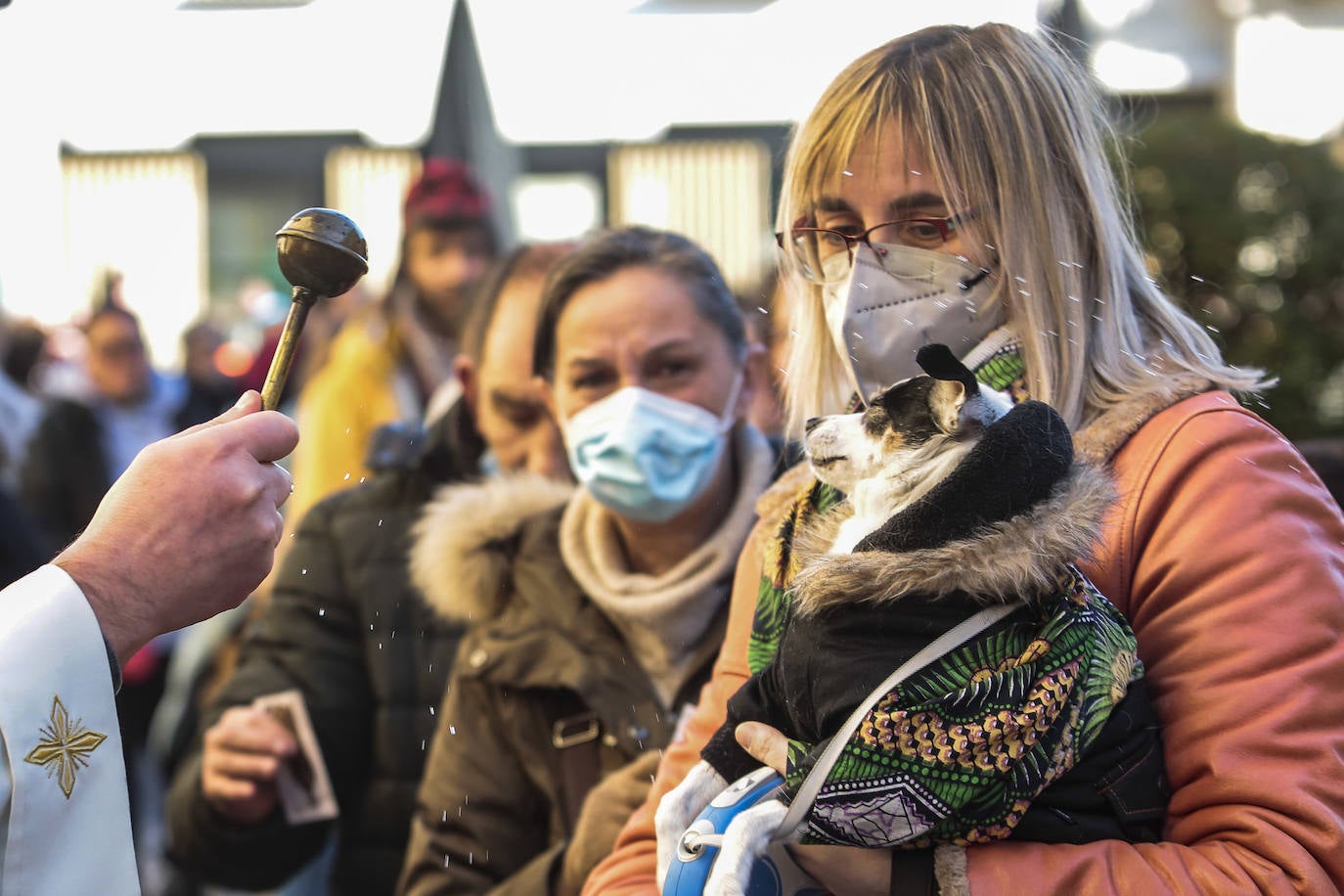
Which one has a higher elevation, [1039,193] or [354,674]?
[1039,193]

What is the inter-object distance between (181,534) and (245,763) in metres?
1.82

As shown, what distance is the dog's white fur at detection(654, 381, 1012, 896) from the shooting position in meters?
1.80

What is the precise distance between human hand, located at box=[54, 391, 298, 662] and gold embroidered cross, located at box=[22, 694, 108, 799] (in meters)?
0.12

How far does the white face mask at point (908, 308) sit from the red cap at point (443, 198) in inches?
161

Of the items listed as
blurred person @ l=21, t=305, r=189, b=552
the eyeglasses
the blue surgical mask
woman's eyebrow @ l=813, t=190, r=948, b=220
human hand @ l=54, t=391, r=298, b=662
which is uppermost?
woman's eyebrow @ l=813, t=190, r=948, b=220

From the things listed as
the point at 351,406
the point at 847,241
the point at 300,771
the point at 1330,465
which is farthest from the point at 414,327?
the point at 847,241

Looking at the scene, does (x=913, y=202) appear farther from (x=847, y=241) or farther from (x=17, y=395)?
(x=17, y=395)

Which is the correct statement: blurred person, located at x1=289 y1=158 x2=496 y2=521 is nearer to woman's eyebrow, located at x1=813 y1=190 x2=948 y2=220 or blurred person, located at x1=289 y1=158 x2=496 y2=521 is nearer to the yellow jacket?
the yellow jacket

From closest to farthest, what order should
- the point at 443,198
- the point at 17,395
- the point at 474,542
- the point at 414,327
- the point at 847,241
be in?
1. the point at 847,241
2. the point at 474,542
3. the point at 414,327
4. the point at 443,198
5. the point at 17,395

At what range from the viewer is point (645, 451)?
10.0 ft

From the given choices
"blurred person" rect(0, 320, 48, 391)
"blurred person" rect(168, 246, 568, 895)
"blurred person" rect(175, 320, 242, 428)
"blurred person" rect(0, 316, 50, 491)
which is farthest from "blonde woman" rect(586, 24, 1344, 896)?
"blurred person" rect(0, 320, 48, 391)

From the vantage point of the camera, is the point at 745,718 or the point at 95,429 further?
the point at 95,429

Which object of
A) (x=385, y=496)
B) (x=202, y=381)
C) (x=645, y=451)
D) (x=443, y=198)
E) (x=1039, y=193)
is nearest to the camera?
(x=1039, y=193)

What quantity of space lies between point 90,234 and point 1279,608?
1879 centimetres
